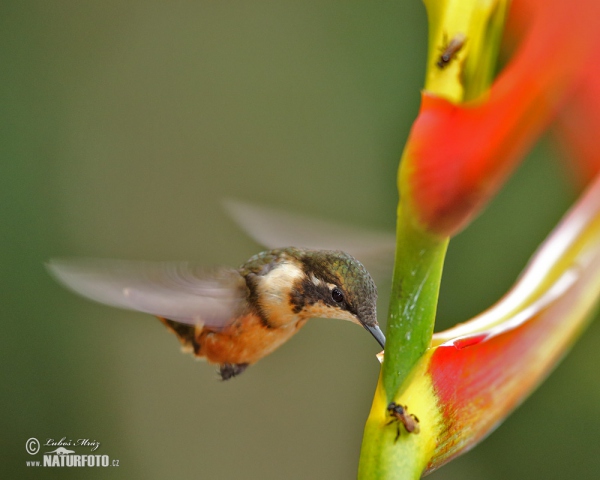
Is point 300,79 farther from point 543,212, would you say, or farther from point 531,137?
point 531,137

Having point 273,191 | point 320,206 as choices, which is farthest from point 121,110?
point 320,206

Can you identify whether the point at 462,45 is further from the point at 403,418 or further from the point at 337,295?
the point at 337,295

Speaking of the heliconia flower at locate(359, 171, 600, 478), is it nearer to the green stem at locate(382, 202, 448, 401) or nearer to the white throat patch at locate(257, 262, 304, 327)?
the green stem at locate(382, 202, 448, 401)

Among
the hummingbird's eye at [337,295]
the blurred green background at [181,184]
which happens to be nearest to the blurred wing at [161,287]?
the hummingbird's eye at [337,295]

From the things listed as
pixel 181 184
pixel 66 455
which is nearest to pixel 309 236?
pixel 66 455

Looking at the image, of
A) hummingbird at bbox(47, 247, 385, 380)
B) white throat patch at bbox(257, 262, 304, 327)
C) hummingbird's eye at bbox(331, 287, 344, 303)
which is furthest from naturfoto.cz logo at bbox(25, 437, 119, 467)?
hummingbird's eye at bbox(331, 287, 344, 303)
